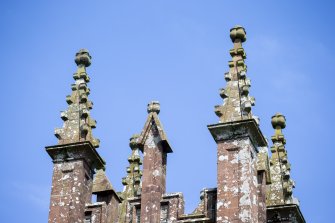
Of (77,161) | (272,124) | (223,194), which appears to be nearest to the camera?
(223,194)

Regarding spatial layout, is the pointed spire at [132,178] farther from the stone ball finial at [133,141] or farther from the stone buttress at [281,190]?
the stone buttress at [281,190]

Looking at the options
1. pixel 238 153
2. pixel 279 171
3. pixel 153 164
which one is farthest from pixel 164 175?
pixel 279 171

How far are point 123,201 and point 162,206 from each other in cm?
283

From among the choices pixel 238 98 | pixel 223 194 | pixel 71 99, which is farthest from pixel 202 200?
pixel 71 99

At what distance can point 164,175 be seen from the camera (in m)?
33.7

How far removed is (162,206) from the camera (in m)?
32.8

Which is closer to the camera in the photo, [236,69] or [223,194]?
[223,194]

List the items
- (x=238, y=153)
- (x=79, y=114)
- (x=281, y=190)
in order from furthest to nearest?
(x=79, y=114), (x=281, y=190), (x=238, y=153)

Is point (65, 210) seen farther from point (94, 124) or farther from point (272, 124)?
Answer: point (272, 124)

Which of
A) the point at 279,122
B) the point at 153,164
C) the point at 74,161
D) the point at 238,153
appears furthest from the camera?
the point at 279,122

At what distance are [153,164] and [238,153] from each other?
271 centimetres

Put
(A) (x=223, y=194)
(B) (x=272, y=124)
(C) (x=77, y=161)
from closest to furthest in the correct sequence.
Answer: (A) (x=223, y=194), (C) (x=77, y=161), (B) (x=272, y=124)

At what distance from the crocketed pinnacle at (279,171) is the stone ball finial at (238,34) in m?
3.59

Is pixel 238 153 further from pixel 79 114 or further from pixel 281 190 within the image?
pixel 79 114
